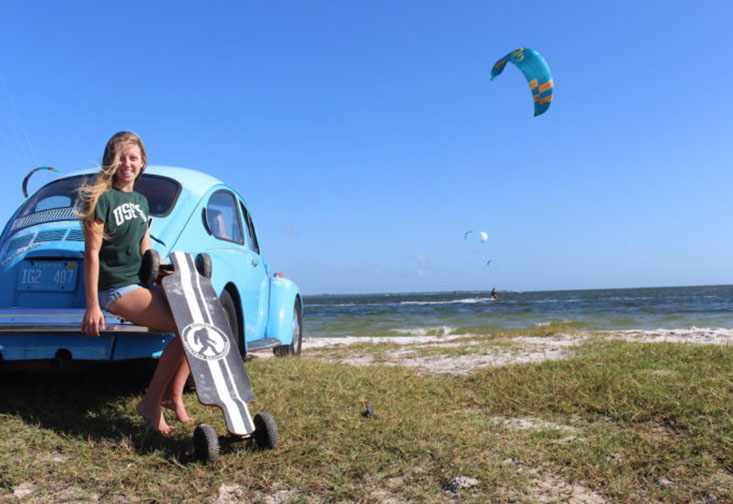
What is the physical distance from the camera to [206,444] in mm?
2754

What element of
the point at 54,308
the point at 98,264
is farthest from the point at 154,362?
the point at 98,264

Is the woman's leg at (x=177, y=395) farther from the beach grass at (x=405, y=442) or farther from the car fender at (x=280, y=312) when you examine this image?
the car fender at (x=280, y=312)

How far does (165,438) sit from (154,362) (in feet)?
3.85

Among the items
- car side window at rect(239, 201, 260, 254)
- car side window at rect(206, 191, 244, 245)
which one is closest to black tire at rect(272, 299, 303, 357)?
car side window at rect(239, 201, 260, 254)

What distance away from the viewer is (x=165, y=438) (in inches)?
126

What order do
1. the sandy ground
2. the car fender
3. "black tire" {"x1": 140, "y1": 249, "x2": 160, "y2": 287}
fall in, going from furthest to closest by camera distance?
1. the sandy ground
2. the car fender
3. "black tire" {"x1": 140, "y1": 249, "x2": 160, "y2": 287}

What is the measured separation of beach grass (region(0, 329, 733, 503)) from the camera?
2537 mm

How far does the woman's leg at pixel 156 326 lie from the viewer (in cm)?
311

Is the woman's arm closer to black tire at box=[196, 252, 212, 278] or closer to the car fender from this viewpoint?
black tire at box=[196, 252, 212, 278]

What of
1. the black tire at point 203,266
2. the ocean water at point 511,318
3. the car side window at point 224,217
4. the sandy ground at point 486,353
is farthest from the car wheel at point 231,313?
the ocean water at point 511,318

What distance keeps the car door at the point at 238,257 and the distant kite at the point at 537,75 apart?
7380 millimetres

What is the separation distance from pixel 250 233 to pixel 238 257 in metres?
1.08

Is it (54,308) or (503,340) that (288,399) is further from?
(503,340)

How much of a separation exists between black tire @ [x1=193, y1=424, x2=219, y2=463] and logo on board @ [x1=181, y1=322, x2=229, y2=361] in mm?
413
